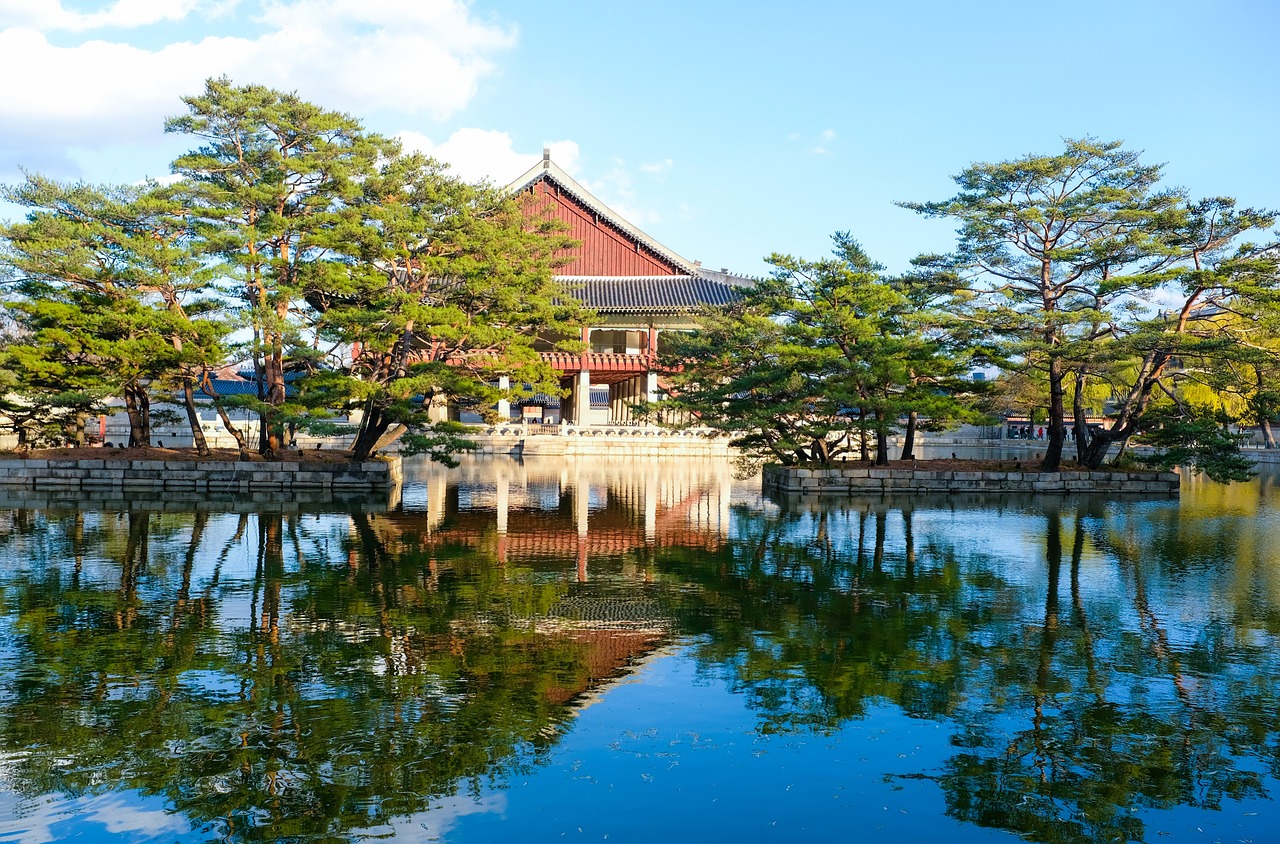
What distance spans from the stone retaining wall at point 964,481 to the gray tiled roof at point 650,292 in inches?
742

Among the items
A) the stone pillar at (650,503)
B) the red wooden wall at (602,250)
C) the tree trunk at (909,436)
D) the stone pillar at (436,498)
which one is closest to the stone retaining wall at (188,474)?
the stone pillar at (436,498)

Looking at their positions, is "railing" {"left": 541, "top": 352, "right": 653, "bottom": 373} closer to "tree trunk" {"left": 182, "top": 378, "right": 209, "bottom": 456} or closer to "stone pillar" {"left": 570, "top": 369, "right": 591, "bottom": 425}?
"stone pillar" {"left": 570, "top": 369, "right": 591, "bottom": 425}

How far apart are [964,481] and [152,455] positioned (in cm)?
2159

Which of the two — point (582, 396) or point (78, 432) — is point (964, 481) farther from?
point (78, 432)

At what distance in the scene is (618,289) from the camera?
49.3m

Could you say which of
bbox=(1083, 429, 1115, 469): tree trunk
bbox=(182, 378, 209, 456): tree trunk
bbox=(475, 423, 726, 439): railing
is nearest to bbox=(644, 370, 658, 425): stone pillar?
bbox=(475, 423, 726, 439): railing

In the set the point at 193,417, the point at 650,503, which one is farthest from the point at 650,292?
the point at 193,417

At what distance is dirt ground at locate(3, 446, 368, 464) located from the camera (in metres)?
25.9

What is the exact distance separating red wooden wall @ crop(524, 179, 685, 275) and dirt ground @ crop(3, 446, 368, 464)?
25929 mm

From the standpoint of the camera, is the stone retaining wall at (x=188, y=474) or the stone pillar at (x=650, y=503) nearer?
the stone pillar at (x=650, y=503)

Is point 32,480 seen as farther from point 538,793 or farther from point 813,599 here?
point 538,793

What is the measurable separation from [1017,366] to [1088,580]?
14725 millimetres

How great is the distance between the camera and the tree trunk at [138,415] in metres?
27.2

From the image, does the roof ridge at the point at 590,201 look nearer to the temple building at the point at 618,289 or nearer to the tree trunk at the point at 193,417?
the temple building at the point at 618,289
